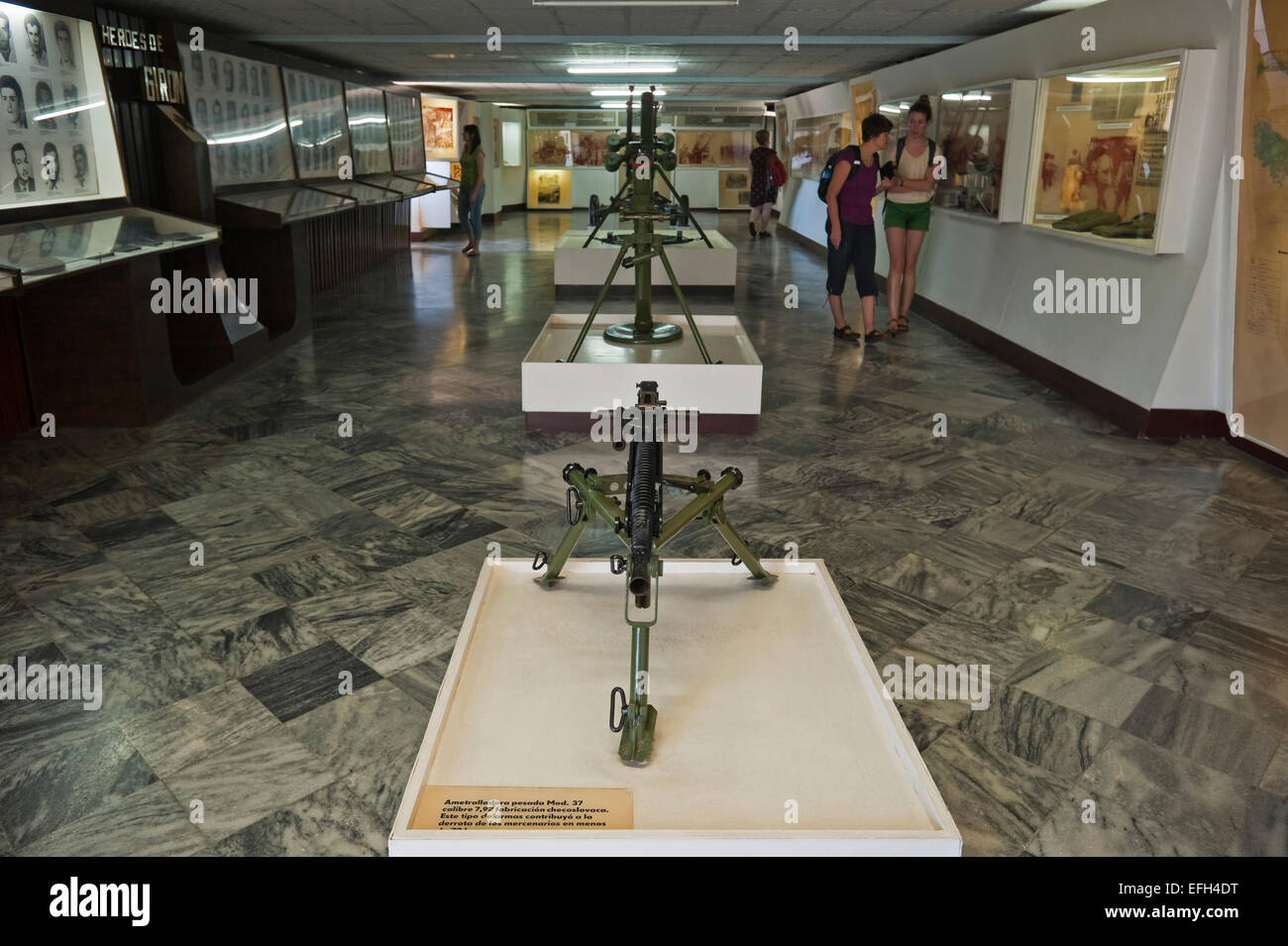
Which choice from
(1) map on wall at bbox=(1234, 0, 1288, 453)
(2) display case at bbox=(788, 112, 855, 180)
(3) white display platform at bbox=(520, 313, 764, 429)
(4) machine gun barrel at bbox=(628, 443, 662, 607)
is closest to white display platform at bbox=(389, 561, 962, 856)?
(4) machine gun barrel at bbox=(628, 443, 662, 607)

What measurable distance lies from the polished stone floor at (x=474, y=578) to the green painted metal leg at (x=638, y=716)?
768 mm

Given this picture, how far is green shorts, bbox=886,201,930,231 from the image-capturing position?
7.70 metres

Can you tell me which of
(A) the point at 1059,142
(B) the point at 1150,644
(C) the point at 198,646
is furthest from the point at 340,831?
(A) the point at 1059,142

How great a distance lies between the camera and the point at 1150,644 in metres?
3.16

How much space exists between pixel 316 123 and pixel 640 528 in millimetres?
9869

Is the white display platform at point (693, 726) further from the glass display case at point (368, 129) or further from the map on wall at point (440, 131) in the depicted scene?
the map on wall at point (440, 131)

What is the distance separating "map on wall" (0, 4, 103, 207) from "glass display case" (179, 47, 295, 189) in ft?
5.37

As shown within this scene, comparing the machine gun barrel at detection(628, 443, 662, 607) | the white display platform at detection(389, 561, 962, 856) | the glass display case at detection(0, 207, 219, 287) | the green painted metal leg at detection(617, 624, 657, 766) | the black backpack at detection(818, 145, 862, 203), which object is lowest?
the white display platform at detection(389, 561, 962, 856)

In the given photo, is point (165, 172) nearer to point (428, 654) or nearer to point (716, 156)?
point (428, 654)

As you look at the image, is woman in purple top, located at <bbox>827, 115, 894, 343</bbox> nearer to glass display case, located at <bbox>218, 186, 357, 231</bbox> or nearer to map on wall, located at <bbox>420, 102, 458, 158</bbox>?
glass display case, located at <bbox>218, 186, 357, 231</bbox>

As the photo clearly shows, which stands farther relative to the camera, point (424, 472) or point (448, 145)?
point (448, 145)

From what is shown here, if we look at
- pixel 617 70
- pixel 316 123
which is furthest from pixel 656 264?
pixel 316 123

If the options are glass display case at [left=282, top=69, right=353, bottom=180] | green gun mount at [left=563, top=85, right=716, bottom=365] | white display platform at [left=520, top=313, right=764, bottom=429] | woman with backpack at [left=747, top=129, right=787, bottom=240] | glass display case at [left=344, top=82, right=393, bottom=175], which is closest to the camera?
white display platform at [left=520, top=313, right=764, bottom=429]

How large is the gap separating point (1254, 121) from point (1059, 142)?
1.93 meters
